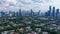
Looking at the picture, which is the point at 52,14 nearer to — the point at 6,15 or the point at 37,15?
the point at 37,15

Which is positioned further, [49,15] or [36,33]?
[49,15]

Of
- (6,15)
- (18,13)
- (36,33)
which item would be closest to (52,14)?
(18,13)

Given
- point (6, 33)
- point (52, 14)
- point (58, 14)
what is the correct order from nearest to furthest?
point (6, 33) < point (58, 14) < point (52, 14)

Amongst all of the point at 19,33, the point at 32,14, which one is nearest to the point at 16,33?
the point at 19,33

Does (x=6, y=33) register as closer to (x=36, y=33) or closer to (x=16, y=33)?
(x=16, y=33)

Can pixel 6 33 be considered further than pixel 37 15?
No

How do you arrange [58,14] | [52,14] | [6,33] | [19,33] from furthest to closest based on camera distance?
[52,14]
[58,14]
[6,33]
[19,33]

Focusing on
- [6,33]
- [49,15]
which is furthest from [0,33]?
[49,15]

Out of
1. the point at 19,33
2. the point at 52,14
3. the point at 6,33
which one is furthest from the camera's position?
the point at 52,14

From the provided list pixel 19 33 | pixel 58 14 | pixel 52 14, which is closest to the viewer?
pixel 19 33
